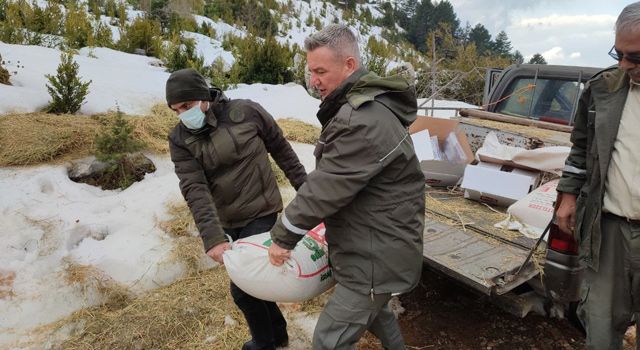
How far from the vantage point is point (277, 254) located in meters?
1.82

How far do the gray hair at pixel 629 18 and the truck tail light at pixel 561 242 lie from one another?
3.30 ft

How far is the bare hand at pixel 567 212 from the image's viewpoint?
2.13m

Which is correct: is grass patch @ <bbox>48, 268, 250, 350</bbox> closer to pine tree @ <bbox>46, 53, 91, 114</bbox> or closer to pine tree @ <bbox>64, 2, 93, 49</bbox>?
pine tree @ <bbox>46, 53, 91, 114</bbox>

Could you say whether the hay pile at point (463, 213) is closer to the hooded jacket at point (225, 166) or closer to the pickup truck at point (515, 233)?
the pickup truck at point (515, 233)

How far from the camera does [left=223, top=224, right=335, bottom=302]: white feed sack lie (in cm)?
196

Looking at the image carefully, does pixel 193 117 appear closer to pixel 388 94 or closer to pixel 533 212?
pixel 388 94

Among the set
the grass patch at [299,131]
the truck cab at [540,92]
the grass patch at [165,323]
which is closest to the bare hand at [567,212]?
the grass patch at [165,323]

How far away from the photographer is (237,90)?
850cm

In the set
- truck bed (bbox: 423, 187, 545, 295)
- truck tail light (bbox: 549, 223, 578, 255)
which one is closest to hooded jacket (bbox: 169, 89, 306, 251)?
truck bed (bbox: 423, 187, 545, 295)

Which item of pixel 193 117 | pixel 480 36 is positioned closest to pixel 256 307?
pixel 193 117

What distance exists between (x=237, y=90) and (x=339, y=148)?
286 inches

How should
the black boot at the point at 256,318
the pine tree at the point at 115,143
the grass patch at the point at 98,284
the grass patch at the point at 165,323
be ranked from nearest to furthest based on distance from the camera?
the black boot at the point at 256,318 < the grass patch at the point at 165,323 < the grass patch at the point at 98,284 < the pine tree at the point at 115,143

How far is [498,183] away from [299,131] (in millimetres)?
3875

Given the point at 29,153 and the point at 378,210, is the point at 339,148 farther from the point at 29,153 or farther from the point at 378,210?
the point at 29,153
